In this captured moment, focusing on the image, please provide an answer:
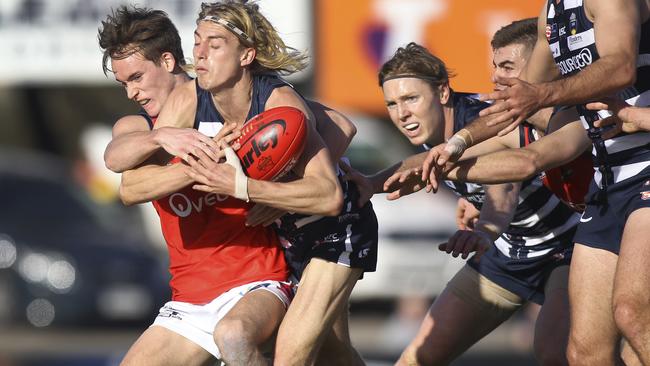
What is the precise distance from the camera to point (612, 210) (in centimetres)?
564

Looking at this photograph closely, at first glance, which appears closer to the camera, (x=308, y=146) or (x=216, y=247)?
(x=308, y=146)

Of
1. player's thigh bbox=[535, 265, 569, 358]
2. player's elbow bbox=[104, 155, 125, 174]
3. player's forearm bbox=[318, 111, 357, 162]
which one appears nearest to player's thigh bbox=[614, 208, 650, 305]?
player's thigh bbox=[535, 265, 569, 358]

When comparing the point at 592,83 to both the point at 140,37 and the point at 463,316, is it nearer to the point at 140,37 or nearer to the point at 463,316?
the point at 463,316

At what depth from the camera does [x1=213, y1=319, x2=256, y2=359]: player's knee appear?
18.1 feet

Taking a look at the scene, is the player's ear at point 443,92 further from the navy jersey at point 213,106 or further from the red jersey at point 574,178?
the navy jersey at point 213,106

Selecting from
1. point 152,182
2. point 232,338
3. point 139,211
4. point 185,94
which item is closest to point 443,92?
point 185,94

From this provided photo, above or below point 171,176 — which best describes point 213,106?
above

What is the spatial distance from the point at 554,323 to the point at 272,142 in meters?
1.97

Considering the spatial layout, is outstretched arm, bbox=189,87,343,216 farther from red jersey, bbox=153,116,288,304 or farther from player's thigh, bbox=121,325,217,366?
player's thigh, bbox=121,325,217,366

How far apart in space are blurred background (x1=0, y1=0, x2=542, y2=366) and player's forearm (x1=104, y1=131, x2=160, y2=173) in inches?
178

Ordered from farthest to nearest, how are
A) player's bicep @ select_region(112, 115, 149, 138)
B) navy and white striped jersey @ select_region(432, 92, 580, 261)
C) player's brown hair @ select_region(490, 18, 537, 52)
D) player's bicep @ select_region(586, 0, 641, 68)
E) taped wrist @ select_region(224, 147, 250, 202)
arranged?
navy and white striped jersey @ select_region(432, 92, 580, 261) → player's brown hair @ select_region(490, 18, 537, 52) → player's bicep @ select_region(112, 115, 149, 138) → taped wrist @ select_region(224, 147, 250, 202) → player's bicep @ select_region(586, 0, 641, 68)

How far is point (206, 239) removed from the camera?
6070 mm

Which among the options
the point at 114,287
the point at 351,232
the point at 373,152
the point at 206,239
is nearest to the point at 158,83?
the point at 206,239

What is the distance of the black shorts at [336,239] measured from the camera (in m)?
5.97
